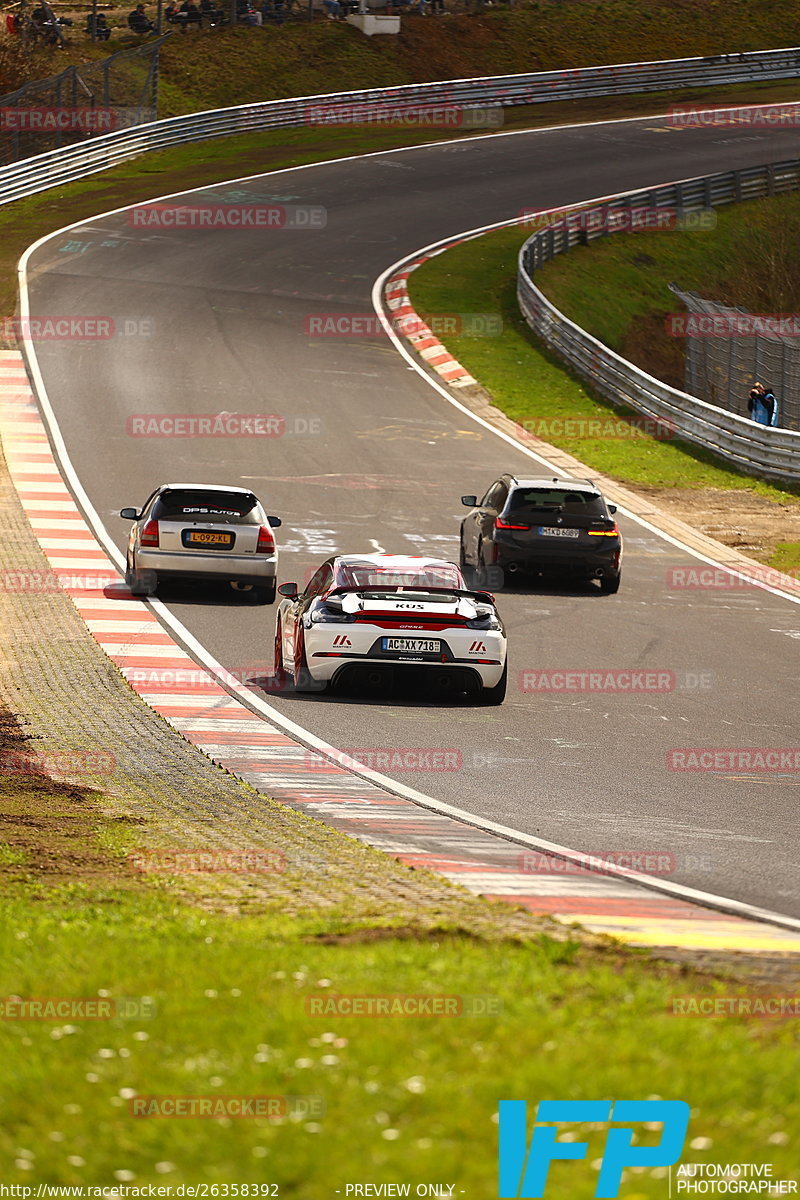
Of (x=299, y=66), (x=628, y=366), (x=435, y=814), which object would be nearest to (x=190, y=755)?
(x=435, y=814)

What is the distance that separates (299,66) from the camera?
67562 mm

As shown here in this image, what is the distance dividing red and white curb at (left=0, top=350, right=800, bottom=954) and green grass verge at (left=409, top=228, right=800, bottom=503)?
13.6 m

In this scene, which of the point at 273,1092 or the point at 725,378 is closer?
the point at 273,1092

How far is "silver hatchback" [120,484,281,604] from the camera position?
1989 centimetres

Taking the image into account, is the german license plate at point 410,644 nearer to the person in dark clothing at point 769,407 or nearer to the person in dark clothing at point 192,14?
the person in dark clothing at point 769,407

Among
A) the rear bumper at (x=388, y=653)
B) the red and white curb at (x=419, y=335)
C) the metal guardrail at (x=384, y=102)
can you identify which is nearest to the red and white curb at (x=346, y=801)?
the rear bumper at (x=388, y=653)

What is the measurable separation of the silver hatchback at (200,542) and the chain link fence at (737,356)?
826 inches

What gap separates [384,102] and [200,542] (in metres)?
48.5

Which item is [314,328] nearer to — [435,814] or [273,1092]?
[435,814]

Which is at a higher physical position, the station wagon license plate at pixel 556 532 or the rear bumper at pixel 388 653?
the rear bumper at pixel 388 653

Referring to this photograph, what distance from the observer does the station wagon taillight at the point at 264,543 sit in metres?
20.1

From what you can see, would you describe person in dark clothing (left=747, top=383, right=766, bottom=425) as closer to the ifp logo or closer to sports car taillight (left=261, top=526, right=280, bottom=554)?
sports car taillight (left=261, top=526, right=280, bottom=554)

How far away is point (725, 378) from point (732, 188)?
1655 centimetres

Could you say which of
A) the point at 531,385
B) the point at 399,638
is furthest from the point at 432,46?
the point at 399,638
